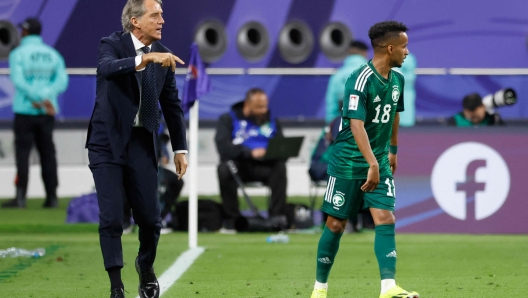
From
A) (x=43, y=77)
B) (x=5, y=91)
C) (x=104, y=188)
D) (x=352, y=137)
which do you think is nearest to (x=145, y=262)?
(x=104, y=188)

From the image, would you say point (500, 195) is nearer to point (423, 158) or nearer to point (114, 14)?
point (423, 158)

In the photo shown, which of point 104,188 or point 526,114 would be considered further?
point 526,114

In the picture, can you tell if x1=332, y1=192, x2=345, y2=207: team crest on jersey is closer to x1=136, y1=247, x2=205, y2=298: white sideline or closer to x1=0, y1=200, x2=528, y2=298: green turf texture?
x1=0, y1=200, x2=528, y2=298: green turf texture

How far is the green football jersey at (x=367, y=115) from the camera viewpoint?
23.1ft

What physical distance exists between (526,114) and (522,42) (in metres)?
3.13

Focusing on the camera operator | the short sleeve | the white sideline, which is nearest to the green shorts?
the short sleeve

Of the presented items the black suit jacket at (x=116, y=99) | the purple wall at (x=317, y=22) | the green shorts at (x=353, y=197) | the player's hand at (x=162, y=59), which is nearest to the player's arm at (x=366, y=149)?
the green shorts at (x=353, y=197)

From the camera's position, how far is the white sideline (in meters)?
8.66

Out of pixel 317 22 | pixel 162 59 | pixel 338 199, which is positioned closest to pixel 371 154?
pixel 338 199

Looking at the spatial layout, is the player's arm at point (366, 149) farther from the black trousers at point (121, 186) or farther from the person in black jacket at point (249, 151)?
the person in black jacket at point (249, 151)

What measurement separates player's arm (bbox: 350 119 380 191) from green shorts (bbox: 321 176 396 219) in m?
0.13

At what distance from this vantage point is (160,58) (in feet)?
21.1

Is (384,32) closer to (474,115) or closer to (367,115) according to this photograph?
(367,115)

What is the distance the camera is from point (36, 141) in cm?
1599
